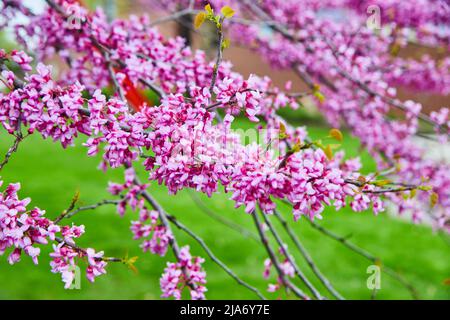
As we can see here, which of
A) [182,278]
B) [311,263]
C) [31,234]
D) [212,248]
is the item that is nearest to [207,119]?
[31,234]

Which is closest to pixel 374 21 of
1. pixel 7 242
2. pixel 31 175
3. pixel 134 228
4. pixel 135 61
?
pixel 135 61

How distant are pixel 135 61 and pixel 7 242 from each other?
3.47 feet

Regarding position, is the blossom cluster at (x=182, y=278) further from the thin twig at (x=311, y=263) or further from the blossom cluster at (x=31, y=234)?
the blossom cluster at (x=31, y=234)

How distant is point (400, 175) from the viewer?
348 cm

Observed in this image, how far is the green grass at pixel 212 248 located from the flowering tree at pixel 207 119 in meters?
1.24

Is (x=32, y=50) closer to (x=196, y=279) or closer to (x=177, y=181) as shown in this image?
(x=196, y=279)

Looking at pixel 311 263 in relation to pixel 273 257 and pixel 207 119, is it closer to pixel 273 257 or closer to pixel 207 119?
pixel 273 257

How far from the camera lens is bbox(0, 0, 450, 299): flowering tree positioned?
1496 millimetres

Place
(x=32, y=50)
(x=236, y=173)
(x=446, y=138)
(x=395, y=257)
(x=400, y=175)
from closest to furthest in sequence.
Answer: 1. (x=236, y=173)
2. (x=32, y=50)
3. (x=446, y=138)
4. (x=400, y=175)
5. (x=395, y=257)

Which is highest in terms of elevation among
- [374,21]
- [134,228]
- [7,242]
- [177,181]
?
[374,21]

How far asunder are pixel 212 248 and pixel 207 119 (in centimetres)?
356

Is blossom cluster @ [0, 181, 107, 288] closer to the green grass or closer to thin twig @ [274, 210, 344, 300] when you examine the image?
thin twig @ [274, 210, 344, 300]

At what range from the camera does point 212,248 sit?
497cm

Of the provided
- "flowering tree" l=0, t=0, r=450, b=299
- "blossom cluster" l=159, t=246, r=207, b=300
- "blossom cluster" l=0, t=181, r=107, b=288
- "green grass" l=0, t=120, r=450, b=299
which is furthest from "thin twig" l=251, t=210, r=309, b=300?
"green grass" l=0, t=120, r=450, b=299
